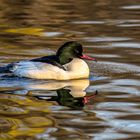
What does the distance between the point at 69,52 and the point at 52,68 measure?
0.62 m

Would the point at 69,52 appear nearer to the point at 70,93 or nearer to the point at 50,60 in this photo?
the point at 50,60

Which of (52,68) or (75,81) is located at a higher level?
(52,68)

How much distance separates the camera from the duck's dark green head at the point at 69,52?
14.3 metres

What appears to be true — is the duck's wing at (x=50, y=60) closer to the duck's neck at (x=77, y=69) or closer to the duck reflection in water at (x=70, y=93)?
the duck's neck at (x=77, y=69)

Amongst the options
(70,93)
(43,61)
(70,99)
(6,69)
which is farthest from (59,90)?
(6,69)

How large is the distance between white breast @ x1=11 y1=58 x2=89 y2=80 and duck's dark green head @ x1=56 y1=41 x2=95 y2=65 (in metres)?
0.33

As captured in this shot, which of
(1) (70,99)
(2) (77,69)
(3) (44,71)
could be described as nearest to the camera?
(1) (70,99)

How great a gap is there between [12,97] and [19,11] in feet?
35.0

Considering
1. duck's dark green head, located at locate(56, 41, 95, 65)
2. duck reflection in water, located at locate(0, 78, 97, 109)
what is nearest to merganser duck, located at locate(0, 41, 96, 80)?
duck's dark green head, located at locate(56, 41, 95, 65)

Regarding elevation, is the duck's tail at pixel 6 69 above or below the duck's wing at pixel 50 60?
below

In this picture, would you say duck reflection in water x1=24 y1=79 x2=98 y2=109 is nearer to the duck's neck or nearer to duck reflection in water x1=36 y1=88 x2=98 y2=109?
duck reflection in water x1=36 y1=88 x2=98 y2=109

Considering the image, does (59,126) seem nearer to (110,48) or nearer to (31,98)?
(31,98)

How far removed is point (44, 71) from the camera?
1384 cm

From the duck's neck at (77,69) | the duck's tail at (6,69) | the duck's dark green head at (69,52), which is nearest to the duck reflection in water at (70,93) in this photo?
the duck's neck at (77,69)
